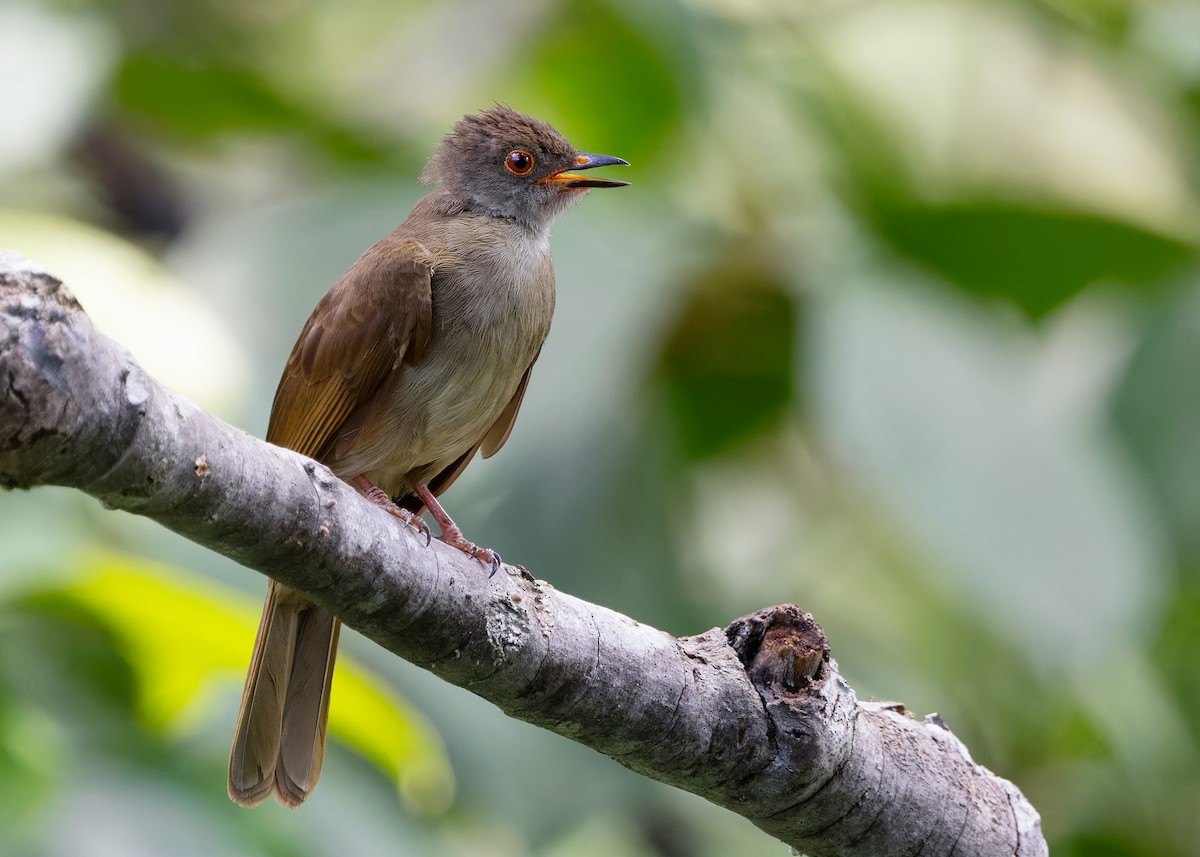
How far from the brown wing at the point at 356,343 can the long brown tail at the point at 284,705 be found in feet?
1.45

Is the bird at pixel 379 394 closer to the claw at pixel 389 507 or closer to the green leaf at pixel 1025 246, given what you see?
the claw at pixel 389 507

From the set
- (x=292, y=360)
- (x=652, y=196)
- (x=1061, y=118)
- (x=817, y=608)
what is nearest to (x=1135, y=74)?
(x=1061, y=118)

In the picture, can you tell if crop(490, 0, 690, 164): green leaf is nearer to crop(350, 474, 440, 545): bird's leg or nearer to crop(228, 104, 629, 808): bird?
crop(228, 104, 629, 808): bird

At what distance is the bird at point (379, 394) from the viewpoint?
3.70 metres

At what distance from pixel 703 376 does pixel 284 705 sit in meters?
A: 2.51

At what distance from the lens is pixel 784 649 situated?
273 centimetres

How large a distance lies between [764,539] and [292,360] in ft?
9.05

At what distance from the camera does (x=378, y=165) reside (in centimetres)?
582

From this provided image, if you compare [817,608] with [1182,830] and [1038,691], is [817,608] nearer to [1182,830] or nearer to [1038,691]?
[1038,691]

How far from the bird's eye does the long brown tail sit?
1.56 m

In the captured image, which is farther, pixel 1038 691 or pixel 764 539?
pixel 764 539

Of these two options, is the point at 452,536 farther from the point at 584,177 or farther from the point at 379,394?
the point at 584,177

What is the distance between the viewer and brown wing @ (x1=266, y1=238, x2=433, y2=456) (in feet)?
12.3

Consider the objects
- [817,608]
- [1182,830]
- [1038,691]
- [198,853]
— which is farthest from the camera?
[817,608]
